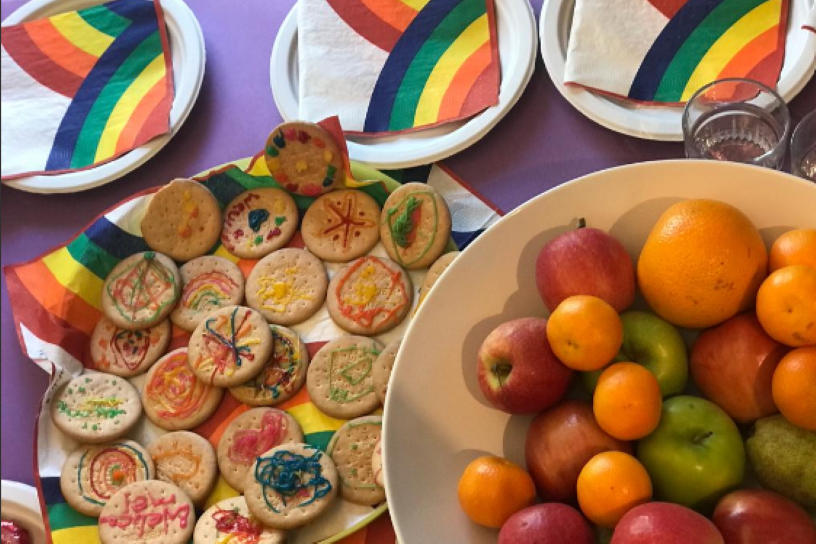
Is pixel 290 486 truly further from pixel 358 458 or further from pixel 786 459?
pixel 786 459

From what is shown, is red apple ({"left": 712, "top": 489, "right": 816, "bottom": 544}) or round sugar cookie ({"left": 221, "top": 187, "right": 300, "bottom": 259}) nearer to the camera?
red apple ({"left": 712, "top": 489, "right": 816, "bottom": 544})

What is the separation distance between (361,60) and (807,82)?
66cm

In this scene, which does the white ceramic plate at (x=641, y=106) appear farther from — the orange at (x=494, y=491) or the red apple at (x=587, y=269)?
the orange at (x=494, y=491)

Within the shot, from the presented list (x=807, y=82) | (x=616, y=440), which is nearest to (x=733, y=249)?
(x=616, y=440)

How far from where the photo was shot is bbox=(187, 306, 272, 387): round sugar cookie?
105 centimetres

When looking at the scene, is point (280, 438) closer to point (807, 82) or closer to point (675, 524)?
point (675, 524)

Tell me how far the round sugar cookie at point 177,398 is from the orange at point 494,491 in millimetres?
504

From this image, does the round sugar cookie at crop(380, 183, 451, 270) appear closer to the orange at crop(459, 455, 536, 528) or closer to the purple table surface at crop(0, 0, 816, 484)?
the purple table surface at crop(0, 0, 816, 484)

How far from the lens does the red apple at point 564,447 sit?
0.67 meters

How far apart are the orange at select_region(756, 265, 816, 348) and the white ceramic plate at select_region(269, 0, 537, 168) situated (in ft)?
1.88

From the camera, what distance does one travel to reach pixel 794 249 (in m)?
0.67

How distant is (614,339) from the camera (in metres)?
0.67

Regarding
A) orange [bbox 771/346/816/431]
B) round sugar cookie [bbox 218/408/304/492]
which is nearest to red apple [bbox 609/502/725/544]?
orange [bbox 771/346/816/431]

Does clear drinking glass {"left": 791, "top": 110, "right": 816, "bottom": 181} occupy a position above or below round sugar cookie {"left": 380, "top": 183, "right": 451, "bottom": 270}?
above
